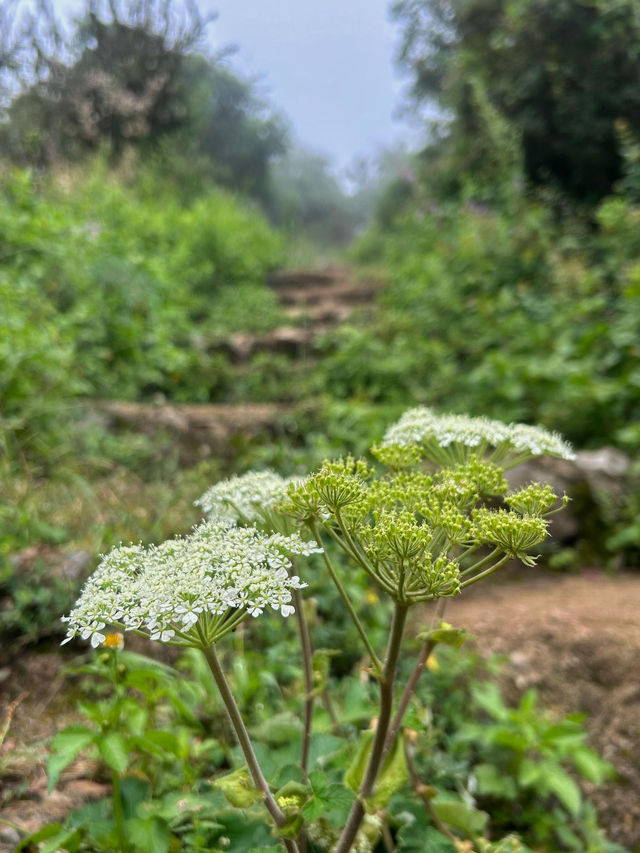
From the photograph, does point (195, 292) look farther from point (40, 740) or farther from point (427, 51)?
→ point (427, 51)

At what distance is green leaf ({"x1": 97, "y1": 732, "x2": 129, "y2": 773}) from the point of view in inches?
51.4

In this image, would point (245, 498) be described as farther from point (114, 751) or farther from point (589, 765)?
point (589, 765)

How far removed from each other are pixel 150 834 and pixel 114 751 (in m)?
0.19

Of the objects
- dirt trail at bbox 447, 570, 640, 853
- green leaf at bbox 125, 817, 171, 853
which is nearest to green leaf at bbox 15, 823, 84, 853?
green leaf at bbox 125, 817, 171, 853

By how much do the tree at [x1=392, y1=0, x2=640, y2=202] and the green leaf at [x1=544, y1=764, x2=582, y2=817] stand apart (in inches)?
290

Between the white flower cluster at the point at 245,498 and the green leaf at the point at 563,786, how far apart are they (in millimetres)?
1309

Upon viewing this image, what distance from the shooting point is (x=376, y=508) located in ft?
3.56

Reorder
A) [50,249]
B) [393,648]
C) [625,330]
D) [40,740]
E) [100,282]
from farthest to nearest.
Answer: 1. [100,282]
2. [50,249]
3. [625,330]
4. [40,740]
5. [393,648]

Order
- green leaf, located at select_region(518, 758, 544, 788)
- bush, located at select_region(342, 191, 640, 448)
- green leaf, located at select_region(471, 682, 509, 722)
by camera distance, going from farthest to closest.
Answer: bush, located at select_region(342, 191, 640, 448) → green leaf, located at select_region(471, 682, 509, 722) → green leaf, located at select_region(518, 758, 544, 788)

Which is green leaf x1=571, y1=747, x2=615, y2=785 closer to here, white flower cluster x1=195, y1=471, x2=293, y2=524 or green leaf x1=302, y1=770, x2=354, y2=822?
green leaf x1=302, y1=770, x2=354, y2=822

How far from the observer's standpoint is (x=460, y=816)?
1476 millimetres

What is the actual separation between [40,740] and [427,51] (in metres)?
13.4

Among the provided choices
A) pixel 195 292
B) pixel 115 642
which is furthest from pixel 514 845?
pixel 195 292

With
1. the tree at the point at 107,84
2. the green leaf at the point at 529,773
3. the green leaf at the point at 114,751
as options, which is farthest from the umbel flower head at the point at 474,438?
the tree at the point at 107,84
